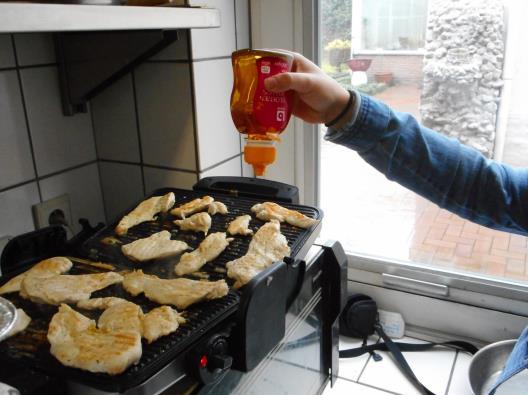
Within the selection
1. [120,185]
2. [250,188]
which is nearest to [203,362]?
[250,188]

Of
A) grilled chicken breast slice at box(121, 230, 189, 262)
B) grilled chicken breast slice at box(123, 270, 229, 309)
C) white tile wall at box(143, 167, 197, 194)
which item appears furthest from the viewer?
white tile wall at box(143, 167, 197, 194)

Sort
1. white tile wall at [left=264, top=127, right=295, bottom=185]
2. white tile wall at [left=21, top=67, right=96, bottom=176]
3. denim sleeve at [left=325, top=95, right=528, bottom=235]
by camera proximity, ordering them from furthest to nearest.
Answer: white tile wall at [left=264, top=127, right=295, bottom=185] → white tile wall at [left=21, top=67, right=96, bottom=176] → denim sleeve at [left=325, top=95, right=528, bottom=235]

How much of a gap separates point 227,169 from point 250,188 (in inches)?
7.6

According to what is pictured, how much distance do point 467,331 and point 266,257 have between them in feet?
2.13

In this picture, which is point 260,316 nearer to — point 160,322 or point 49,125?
point 160,322

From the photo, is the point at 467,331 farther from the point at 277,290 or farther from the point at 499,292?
the point at 277,290

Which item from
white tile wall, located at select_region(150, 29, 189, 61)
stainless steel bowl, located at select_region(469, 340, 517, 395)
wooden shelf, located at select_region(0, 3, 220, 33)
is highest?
wooden shelf, located at select_region(0, 3, 220, 33)

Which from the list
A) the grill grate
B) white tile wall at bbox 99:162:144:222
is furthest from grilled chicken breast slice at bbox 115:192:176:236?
white tile wall at bbox 99:162:144:222

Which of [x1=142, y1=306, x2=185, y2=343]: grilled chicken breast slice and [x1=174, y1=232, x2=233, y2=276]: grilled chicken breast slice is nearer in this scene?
Answer: [x1=142, y1=306, x2=185, y2=343]: grilled chicken breast slice

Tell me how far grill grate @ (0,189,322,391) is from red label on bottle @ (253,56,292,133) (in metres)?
0.16

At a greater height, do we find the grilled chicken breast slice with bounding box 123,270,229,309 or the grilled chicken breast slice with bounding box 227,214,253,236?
the grilled chicken breast slice with bounding box 227,214,253,236

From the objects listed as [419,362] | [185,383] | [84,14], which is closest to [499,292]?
[419,362]

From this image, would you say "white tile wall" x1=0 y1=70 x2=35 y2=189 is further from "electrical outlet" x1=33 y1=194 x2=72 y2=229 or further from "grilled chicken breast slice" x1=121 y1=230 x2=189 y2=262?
"grilled chicken breast slice" x1=121 y1=230 x2=189 y2=262

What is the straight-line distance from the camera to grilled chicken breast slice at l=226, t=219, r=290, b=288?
2.04ft
